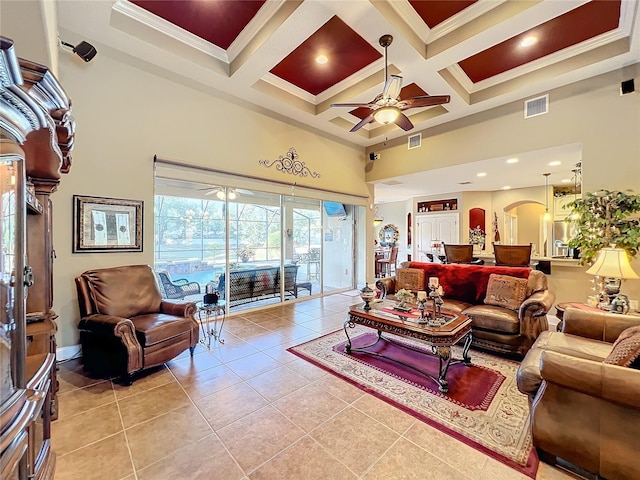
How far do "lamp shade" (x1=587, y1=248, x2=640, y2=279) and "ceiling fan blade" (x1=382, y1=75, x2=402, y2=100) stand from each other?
2.92 meters

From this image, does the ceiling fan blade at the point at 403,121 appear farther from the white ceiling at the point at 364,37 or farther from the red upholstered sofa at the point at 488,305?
the red upholstered sofa at the point at 488,305

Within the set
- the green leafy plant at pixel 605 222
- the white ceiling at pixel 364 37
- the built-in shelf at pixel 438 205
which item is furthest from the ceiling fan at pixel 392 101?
the built-in shelf at pixel 438 205

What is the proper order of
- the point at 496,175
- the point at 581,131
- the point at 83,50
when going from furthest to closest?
the point at 496,175, the point at 581,131, the point at 83,50

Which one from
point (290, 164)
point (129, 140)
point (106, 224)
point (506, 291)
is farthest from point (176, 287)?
point (506, 291)

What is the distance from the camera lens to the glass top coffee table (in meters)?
2.53

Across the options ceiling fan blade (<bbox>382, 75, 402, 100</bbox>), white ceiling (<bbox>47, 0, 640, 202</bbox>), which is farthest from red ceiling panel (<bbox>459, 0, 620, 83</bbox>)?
ceiling fan blade (<bbox>382, 75, 402, 100</bbox>)

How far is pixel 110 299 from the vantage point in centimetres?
308

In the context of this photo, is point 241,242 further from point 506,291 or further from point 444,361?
point 506,291

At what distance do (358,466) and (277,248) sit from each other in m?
4.37

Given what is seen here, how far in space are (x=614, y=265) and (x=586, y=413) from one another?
2188 mm

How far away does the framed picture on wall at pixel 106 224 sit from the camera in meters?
3.37

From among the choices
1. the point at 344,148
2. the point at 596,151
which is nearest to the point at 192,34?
the point at 344,148

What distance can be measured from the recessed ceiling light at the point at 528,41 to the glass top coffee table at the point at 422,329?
3697 millimetres

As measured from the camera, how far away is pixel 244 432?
203 centimetres
